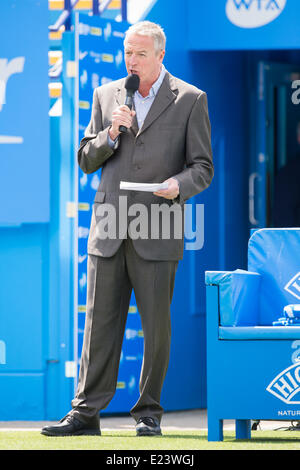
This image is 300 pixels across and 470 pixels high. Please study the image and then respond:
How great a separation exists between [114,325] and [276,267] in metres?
0.76

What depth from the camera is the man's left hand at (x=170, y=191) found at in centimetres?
453

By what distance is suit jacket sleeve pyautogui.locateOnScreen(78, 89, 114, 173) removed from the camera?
4668 mm

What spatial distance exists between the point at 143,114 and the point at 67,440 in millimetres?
1415

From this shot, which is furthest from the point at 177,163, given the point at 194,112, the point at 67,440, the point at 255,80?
the point at 255,80

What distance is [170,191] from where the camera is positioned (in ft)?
14.9

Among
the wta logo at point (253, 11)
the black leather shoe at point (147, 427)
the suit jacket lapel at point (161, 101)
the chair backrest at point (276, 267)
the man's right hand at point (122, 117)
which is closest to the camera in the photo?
the man's right hand at point (122, 117)

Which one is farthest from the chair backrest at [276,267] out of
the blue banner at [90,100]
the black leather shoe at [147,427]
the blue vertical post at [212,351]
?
the blue banner at [90,100]

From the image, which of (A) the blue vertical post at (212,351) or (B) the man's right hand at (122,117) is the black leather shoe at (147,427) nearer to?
(A) the blue vertical post at (212,351)

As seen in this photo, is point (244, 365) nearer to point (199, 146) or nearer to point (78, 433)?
point (78, 433)

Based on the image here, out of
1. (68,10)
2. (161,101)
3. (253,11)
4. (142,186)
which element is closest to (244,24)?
(253,11)

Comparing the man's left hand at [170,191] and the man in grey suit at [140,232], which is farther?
the man in grey suit at [140,232]

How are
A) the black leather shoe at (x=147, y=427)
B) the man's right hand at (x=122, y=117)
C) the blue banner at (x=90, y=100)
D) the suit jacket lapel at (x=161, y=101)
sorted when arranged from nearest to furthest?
1. the man's right hand at (x=122, y=117)
2. the black leather shoe at (x=147, y=427)
3. the suit jacket lapel at (x=161, y=101)
4. the blue banner at (x=90, y=100)

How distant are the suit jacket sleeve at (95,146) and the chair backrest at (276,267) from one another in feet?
2.56

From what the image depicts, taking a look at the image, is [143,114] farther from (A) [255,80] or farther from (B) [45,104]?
(A) [255,80]
